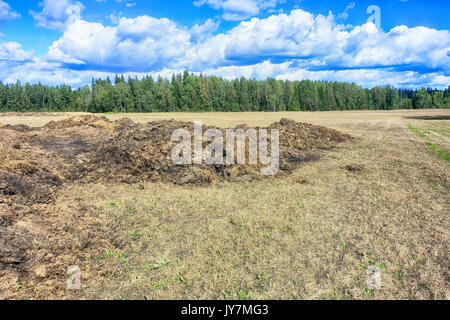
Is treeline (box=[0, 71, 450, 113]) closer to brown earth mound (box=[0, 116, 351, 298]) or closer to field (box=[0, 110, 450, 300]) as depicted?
brown earth mound (box=[0, 116, 351, 298])

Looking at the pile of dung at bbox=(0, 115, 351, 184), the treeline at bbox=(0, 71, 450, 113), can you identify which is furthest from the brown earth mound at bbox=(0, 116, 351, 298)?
Result: the treeline at bbox=(0, 71, 450, 113)

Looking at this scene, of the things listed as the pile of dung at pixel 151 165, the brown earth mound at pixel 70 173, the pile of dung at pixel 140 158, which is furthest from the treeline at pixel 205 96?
the pile of dung at pixel 151 165

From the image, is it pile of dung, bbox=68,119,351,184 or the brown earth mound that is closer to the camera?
the brown earth mound

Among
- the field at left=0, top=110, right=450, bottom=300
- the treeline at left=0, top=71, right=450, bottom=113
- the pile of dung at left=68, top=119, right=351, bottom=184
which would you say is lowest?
the field at left=0, top=110, right=450, bottom=300

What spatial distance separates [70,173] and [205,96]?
83871mm

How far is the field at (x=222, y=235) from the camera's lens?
4531 millimetres

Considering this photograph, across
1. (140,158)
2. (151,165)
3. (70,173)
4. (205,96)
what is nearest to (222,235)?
(151,165)

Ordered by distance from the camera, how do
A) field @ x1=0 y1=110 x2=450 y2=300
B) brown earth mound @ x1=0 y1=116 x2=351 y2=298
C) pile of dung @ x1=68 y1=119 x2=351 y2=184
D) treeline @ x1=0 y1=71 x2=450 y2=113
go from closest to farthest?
1. field @ x1=0 y1=110 x2=450 y2=300
2. brown earth mound @ x1=0 y1=116 x2=351 y2=298
3. pile of dung @ x1=68 y1=119 x2=351 y2=184
4. treeline @ x1=0 y1=71 x2=450 y2=113

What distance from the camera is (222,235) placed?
621 centimetres

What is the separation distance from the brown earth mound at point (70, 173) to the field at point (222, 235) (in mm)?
39

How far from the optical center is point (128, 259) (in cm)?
542

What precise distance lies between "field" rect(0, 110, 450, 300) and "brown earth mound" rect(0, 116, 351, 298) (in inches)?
1.5

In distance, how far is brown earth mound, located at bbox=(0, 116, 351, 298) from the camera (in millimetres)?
5121

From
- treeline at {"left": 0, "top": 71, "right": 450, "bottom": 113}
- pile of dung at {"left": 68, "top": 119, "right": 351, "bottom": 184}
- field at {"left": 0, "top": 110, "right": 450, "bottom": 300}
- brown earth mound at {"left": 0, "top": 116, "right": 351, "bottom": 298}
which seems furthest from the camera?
treeline at {"left": 0, "top": 71, "right": 450, "bottom": 113}
